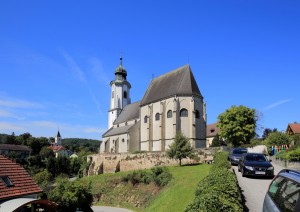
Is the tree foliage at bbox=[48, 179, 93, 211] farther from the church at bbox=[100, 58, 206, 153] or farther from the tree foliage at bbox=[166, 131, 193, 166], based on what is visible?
the church at bbox=[100, 58, 206, 153]

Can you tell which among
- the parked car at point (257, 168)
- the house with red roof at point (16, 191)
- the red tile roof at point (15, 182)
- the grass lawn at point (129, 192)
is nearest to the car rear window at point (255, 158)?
the parked car at point (257, 168)

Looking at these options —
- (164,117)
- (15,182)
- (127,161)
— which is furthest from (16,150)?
(15,182)

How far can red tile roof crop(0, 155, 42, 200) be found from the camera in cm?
1737

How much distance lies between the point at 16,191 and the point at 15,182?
97 centimetres

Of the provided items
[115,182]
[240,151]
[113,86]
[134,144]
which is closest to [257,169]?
[240,151]

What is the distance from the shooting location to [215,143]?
217 feet

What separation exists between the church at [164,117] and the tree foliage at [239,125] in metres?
3.96

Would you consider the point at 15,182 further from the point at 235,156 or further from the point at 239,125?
the point at 239,125

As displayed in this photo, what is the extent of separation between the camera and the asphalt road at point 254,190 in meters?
12.5

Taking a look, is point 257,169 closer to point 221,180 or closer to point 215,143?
point 221,180

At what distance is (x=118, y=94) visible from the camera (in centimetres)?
7431

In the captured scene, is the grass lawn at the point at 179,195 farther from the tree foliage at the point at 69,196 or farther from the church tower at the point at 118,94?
the church tower at the point at 118,94

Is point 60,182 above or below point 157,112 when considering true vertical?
below

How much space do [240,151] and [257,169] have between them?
9.04 m
